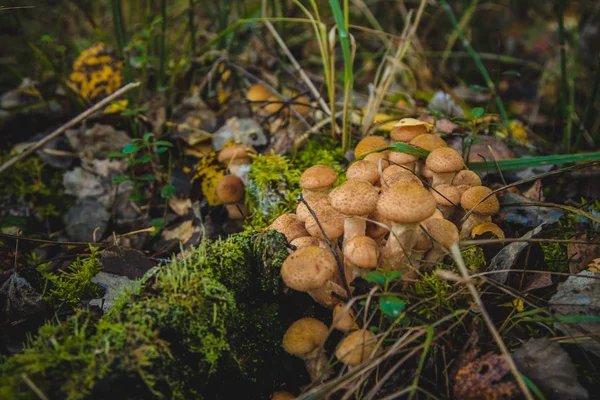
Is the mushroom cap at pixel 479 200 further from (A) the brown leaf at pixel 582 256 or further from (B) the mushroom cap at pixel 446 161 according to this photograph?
(A) the brown leaf at pixel 582 256

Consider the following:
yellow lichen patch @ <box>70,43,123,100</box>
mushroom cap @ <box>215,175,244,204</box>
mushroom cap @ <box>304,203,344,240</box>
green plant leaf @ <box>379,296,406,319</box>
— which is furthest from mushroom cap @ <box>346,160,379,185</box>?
yellow lichen patch @ <box>70,43,123,100</box>

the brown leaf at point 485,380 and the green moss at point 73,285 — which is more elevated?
the brown leaf at point 485,380

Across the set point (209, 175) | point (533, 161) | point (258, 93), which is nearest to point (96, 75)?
point (258, 93)

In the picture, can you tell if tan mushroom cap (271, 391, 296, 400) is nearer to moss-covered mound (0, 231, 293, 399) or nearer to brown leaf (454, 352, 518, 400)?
moss-covered mound (0, 231, 293, 399)

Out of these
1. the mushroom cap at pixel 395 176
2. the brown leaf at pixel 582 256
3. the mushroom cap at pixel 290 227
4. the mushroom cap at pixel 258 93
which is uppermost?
the mushroom cap at pixel 395 176

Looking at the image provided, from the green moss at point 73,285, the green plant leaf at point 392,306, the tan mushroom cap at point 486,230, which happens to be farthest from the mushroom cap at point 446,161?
the green moss at point 73,285

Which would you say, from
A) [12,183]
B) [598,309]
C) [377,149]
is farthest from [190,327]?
[12,183]

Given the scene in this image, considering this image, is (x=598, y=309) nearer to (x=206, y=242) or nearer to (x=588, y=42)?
(x=206, y=242)

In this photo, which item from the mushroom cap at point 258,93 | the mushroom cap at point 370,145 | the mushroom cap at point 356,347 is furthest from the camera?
the mushroom cap at point 258,93
